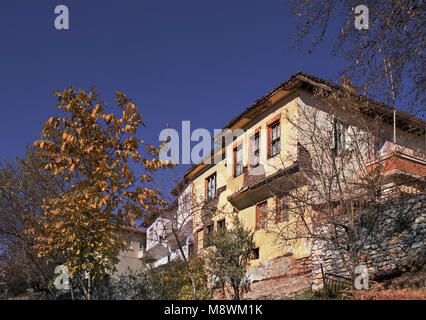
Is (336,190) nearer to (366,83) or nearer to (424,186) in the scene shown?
(424,186)

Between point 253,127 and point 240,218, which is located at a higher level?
point 253,127

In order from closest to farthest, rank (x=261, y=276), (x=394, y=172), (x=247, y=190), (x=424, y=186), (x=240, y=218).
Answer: (x=424, y=186), (x=394, y=172), (x=261, y=276), (x=247, y=190), (x=240, y=218)

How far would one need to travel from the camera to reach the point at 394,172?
15391 mm

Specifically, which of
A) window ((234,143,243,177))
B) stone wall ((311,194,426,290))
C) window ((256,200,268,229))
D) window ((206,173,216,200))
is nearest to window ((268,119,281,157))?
window ((256,200,268,229))

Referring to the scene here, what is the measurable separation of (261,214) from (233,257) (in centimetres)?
213

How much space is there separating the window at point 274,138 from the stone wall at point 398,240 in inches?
237

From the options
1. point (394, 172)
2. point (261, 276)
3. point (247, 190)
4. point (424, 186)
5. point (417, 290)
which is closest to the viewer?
point (417, 290)

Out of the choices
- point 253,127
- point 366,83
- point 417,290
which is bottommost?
point 417,290

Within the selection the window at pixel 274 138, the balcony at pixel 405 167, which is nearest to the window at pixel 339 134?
the balcony at pixel 405 167

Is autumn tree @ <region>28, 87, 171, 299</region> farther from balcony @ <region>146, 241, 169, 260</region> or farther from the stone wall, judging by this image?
balcony @ <region>146, 241, 169, 260</region>

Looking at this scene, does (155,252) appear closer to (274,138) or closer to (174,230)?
(274,138)

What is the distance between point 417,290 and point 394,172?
6.09 meters

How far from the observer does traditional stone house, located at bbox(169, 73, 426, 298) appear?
15.2 m
